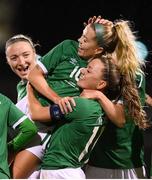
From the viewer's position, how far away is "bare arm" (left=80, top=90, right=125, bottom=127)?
90.7 inches

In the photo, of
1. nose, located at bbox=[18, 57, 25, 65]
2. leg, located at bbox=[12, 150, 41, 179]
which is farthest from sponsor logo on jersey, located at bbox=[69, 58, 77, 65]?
leg, located at bbox=[12, 150, 41, 179]

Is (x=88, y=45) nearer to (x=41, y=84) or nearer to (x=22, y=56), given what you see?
(x=41, y=84)

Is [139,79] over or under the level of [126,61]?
under

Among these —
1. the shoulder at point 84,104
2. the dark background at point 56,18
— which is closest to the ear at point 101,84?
the shoulder at point 84,104

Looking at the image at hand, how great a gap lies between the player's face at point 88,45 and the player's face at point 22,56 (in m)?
0.37

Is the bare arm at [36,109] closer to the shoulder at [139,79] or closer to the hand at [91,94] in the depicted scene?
the hand at [91,94]

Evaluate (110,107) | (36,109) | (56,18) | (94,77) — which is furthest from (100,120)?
(56,18)

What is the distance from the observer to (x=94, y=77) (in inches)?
91.0

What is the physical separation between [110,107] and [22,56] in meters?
0.69

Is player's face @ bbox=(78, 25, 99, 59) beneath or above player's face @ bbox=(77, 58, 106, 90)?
above

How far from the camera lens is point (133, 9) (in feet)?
11.1

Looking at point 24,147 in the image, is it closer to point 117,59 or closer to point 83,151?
point 83,151

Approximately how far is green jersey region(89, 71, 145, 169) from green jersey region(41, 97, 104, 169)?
0.39 m

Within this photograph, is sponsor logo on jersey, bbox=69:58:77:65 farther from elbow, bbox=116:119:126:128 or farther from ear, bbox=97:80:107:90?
elbow, bbox=116:119:126:128
